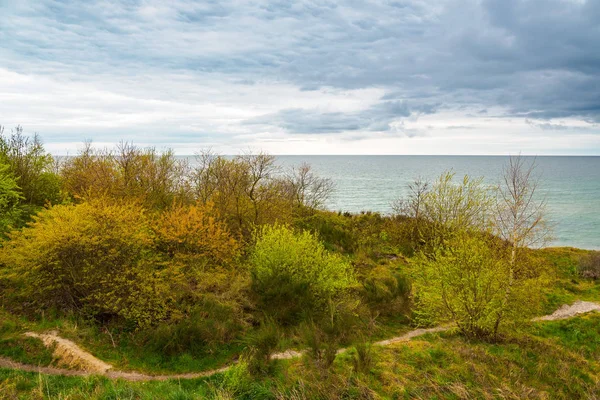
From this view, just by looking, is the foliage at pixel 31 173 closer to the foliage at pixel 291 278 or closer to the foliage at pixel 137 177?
the foliage at pixel 137 177

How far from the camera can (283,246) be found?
19406mm

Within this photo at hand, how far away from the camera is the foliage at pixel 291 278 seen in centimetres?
1892

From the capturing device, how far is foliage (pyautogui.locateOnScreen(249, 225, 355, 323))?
1892cm

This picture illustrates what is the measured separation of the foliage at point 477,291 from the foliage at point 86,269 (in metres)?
12.7

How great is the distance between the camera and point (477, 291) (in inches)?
632

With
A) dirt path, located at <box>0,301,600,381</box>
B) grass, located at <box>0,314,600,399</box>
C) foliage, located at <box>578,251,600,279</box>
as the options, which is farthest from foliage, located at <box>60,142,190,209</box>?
foliage, located at <box>578,251,600,279</box>

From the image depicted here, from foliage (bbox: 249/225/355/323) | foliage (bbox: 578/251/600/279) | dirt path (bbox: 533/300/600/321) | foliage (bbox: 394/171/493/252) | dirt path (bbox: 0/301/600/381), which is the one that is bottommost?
dirt path (bbox: 533/300/600/321)

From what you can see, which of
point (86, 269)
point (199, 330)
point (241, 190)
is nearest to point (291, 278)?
point (199, 330)

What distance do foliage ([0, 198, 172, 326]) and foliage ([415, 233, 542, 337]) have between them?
12691mm

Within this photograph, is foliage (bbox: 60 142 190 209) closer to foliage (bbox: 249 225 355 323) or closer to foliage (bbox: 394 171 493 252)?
foliage (bbox: 249 225 355 323)

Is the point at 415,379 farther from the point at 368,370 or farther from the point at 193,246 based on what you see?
the point at 193,246

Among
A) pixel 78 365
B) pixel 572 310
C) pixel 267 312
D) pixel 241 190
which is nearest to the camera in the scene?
pixel 78 365

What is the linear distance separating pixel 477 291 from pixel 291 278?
28.3 ft

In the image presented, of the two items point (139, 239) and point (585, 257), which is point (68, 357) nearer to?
point (139, 239)
